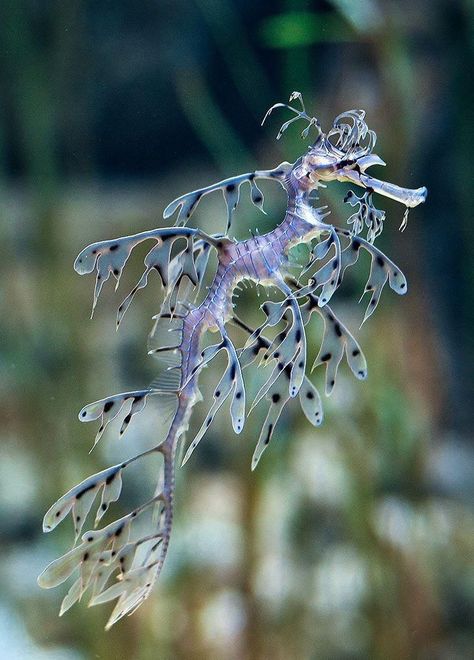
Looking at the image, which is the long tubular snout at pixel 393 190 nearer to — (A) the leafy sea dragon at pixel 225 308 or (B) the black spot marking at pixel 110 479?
(A) the leafy sea dragon at pixel 225 308

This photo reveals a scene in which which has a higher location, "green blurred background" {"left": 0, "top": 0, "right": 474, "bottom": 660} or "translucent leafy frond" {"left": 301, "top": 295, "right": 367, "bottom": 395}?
"translucent leafy frond" {"left": 301, "top": 295, "right": 367, "bottom": 395}

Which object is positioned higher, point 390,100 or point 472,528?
point 390,100

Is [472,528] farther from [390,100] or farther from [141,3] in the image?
[141,3]

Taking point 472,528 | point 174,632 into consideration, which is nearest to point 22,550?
point 174,632

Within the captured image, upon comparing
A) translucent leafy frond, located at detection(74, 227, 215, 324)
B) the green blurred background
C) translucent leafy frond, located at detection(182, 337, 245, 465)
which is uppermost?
translucent leafy frond, located at detection(74, 227, 215, 324)

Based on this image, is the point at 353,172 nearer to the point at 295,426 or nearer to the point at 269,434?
the point at 269,434

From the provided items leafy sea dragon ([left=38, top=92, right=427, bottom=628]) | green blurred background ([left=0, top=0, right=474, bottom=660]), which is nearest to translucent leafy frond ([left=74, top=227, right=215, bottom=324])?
leafy sea dragon ([left=38, top=92, right=427, bottom=628])

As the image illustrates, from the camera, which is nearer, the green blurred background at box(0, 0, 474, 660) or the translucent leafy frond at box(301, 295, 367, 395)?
the translucent leafy frond at box(301, 295, 367, 395)

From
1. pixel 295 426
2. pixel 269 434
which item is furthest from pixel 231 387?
pixel 295 426

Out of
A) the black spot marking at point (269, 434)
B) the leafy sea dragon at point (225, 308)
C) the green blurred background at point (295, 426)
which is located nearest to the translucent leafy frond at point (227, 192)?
the leafy sea dragon at point (225, 308)

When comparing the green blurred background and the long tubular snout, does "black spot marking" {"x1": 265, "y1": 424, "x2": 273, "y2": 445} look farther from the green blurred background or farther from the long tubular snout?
the green blurred background
